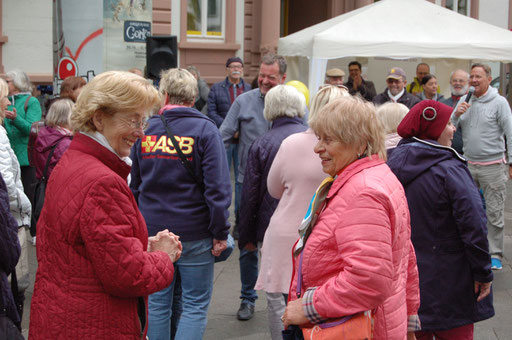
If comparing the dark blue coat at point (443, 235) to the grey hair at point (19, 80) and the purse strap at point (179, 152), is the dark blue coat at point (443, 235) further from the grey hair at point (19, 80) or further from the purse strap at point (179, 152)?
the grey hair at point (19, 80)

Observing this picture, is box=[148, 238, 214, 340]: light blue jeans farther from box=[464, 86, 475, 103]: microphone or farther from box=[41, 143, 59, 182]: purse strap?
box=[464, 86, 475, 103]: microphone

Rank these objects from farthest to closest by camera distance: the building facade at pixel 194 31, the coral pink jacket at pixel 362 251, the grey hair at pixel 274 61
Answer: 1. the building facade at pixel 194 31
2. the grey hair at pixel 274 61
3. the coral pink jacket at pixel 362 251

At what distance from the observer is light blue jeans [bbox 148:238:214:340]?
14.1 ft

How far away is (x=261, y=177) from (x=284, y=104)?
1.70 ft

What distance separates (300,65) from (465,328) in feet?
31.1

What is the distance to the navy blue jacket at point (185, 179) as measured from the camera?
4.19 metres

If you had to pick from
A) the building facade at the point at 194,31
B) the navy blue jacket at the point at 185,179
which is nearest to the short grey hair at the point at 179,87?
the navy blue jacket at the point at 185,179

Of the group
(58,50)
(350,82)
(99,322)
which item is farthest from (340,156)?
(350,82)

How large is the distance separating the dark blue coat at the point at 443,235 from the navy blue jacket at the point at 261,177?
1.05m

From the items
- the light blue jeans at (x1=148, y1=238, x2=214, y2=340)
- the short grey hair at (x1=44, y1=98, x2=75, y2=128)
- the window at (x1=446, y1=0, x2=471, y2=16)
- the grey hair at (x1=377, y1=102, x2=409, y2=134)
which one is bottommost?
the light blue jeans at (x1=148, y1=238, x2=214, y2=340)

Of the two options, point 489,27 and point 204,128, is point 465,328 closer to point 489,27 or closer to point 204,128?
point 204,128

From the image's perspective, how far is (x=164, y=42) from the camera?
8.43 m

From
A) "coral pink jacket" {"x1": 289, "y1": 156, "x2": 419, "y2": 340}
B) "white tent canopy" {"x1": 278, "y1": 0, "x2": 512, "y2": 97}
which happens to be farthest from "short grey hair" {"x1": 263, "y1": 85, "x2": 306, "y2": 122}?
"white tent canopy" {"x1": 278, "y1": 0, "x2": 512, "y2": 97}

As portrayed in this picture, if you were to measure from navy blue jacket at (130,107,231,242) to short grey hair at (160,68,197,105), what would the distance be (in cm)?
16
